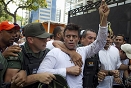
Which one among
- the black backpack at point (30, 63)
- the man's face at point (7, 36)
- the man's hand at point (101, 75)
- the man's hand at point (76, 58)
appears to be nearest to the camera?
the black backpack at point (30, 63)

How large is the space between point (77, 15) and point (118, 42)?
12.8 meters

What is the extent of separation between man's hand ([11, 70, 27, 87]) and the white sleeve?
0.86 ft

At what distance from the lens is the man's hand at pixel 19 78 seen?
6.54 feet

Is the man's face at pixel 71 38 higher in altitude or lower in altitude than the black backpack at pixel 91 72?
higher

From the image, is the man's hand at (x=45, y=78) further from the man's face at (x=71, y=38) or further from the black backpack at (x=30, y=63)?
the man's face at (x=71, y=38)

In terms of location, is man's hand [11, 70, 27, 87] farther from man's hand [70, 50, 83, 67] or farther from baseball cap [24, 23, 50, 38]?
man's hand [70, 50, 83, 67]

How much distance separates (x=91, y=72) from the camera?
123 inches

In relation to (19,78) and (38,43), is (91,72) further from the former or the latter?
(19,78)

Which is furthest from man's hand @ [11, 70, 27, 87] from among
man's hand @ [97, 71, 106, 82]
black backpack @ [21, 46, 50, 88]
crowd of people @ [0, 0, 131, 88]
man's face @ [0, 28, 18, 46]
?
man's hand @ [97, 71, 106, 82]

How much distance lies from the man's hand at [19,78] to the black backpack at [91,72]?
116cm

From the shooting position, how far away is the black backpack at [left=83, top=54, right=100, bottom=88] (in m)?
3.03

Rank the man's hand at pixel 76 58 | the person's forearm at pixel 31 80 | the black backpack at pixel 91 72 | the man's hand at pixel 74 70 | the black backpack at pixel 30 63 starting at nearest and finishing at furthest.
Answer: the person's forearm at pixel 31 80
the black backpack at pixel 30 63
the man's hand at pixel 74 70
the man's hand at pixel 76 58
the black backpack at pixel 91 72

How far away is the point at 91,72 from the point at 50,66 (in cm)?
93

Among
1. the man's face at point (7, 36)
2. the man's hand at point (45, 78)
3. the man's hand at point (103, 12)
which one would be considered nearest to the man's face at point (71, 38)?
the man's hand at point (103, 12)
